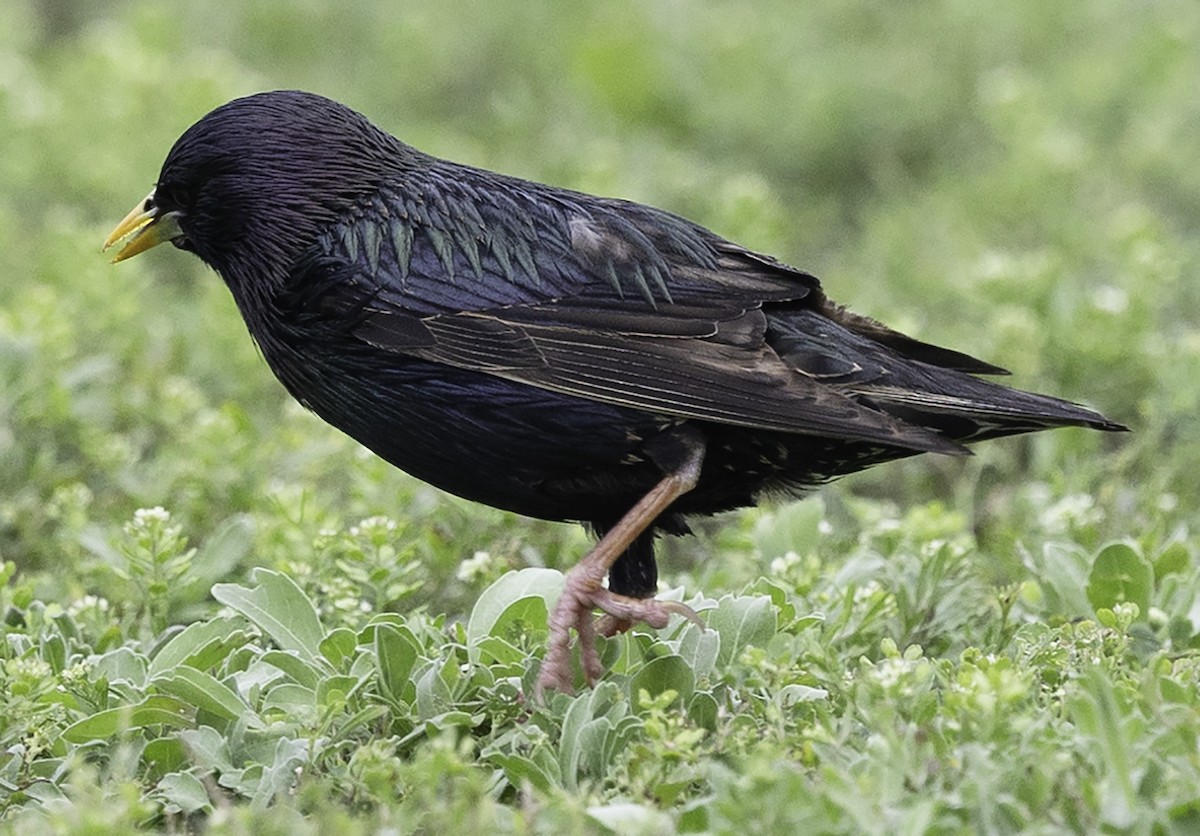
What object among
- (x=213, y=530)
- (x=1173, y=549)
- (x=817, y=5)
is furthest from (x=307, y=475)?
(x=817, y=5)

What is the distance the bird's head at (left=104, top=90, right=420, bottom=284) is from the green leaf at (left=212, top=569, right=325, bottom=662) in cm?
79

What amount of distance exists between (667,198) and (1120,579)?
4.68 meters

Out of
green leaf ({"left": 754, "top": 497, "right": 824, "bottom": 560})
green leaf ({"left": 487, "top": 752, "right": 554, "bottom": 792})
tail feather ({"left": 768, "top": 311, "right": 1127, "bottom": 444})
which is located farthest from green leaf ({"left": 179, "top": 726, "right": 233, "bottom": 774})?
green leaf ({"left": 754, "top": 497, "right": 824, "bottom": 560})

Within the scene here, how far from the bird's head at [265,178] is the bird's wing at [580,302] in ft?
0.37

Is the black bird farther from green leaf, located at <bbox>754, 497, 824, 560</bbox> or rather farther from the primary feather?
green leaf, located at <bbox>754, 497, 824, 560</bbox>

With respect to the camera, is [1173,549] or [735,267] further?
[1173,549]

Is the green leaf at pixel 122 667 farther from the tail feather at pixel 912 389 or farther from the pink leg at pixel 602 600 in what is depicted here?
the tail feather at pixel 912 389

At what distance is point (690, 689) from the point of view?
12.9 feet

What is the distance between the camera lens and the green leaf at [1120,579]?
455 centimetres

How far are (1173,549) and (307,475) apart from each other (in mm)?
2836

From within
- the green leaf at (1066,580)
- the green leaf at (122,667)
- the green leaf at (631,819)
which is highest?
the green leaf at (1066,580)

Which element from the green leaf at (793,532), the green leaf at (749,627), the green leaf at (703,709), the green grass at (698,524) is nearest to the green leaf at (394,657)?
the green grass at (698,524)

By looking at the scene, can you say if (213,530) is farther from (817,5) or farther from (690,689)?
(817,5)

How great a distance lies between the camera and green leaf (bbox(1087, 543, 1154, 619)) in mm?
4547
